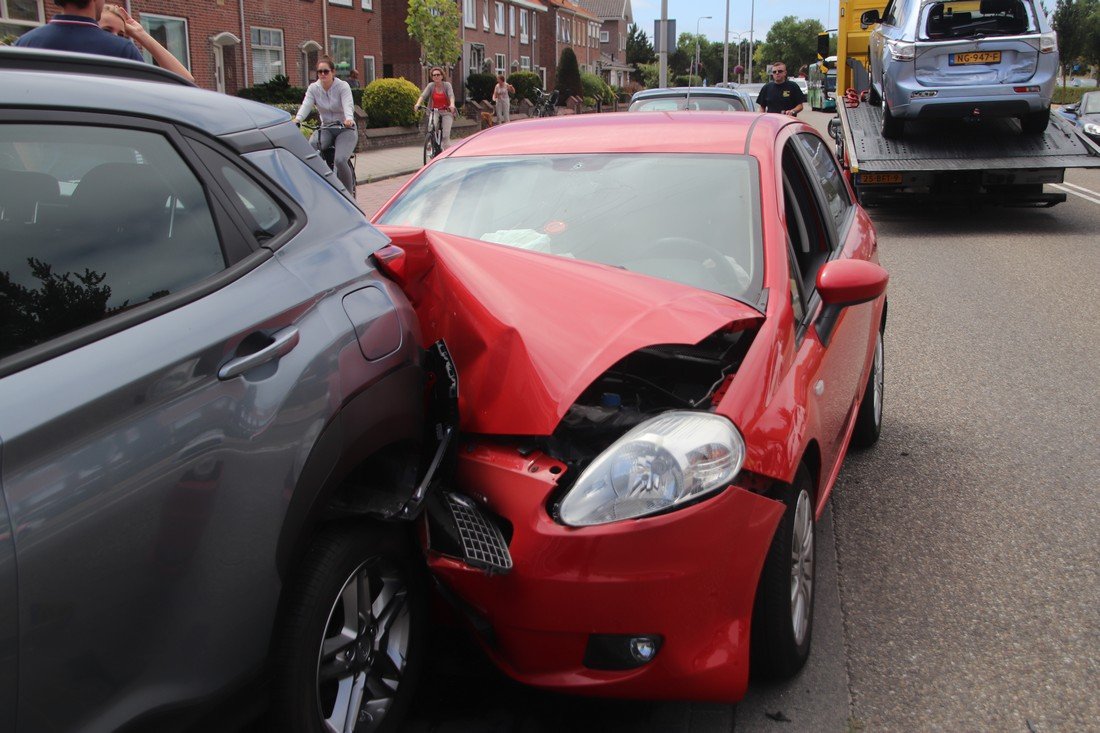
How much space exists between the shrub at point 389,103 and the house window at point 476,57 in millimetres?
27445

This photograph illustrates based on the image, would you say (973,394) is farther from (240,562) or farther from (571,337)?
(240,562)

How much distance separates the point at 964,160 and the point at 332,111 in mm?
8016

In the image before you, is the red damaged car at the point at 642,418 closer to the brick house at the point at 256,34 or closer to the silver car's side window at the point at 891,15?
the silver car's side window at the point at 891,15

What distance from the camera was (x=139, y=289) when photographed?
2076 millimetres

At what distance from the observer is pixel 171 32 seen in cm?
2781

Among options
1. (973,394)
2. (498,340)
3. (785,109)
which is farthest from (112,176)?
(785,109)

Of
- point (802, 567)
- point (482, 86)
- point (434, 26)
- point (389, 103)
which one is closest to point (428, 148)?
point (389, 103)

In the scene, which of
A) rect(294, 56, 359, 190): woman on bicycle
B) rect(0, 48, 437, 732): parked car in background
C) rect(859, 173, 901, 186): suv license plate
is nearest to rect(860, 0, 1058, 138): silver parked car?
rect(859, 173, 901, 186): suv license plate

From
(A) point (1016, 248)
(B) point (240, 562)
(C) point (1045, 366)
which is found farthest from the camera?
(A) point (1016, 248)

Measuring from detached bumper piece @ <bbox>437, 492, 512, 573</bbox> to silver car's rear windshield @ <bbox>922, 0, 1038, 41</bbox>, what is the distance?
1183 cm

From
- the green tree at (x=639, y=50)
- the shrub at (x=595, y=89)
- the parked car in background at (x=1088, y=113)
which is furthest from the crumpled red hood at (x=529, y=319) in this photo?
the green tree at (x=639, y=50)

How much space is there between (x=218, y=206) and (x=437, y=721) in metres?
1.55

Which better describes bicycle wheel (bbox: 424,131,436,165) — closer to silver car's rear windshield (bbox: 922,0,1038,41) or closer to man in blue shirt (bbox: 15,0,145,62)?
silver car's rear windshield (bbox: 922,0,1038,41)

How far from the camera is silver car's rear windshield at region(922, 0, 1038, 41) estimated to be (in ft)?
41.7
